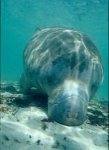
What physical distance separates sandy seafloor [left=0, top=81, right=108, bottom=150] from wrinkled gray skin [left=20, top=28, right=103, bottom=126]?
31cm

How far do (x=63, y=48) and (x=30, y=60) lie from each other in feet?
4.05

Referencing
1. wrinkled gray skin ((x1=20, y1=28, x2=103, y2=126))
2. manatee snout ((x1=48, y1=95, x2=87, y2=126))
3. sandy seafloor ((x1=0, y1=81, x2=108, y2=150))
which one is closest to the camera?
sandy seafloor ((x1=0, y1=81, x2=108, y2=150))

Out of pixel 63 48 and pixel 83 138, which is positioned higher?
pixel 63 48

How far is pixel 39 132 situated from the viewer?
5.68 metres

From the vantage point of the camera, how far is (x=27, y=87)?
8.97 meters

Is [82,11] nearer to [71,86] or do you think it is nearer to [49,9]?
[49,9]

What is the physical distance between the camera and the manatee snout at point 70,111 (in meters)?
5.62

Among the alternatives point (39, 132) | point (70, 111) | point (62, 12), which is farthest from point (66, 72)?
point (62, 12)

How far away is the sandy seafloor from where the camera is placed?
5188 mm

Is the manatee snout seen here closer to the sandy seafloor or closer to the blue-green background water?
the sandy seafloor

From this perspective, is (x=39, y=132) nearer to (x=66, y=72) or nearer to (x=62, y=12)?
(x=66, y=72)

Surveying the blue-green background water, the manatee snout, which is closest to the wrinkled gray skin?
the manatee snout

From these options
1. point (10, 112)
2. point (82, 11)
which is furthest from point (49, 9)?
point (10, 112)

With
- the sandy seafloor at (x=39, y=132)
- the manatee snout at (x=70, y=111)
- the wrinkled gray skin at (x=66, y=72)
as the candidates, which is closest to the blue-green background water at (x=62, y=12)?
the wrinkled gray skin at (x=66, y=72)
